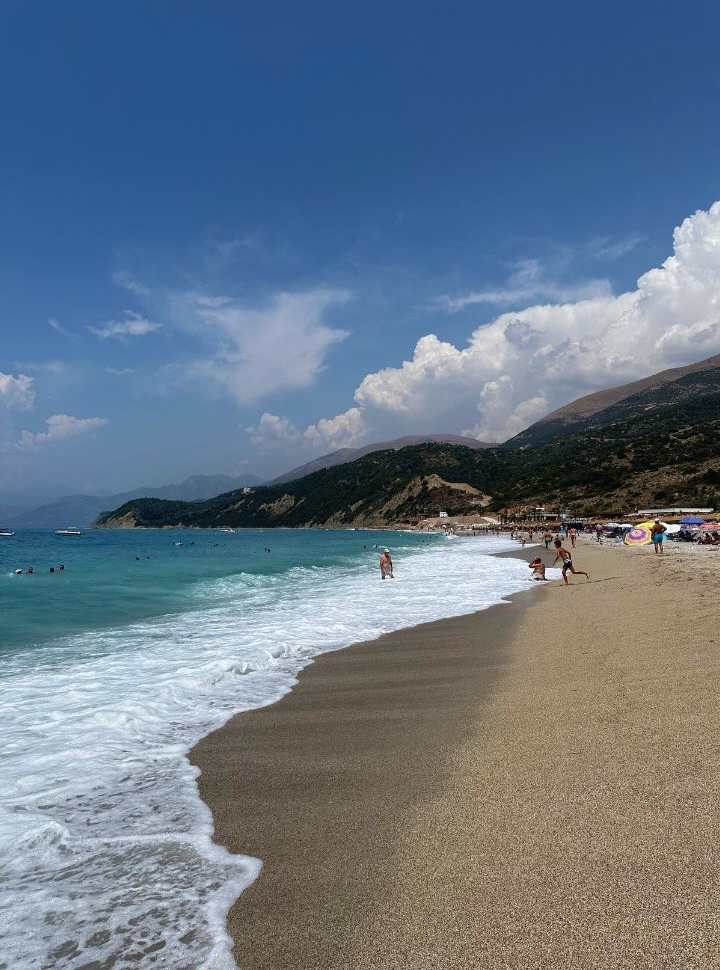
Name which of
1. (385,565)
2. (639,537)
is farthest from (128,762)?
(639,537)

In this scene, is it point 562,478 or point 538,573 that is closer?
point 538,573

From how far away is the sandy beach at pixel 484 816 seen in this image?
291cm

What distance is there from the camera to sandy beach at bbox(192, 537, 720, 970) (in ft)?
9.54

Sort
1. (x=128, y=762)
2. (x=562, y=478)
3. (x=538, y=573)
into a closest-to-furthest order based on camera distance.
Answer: (x=128, y=762), (x=538, y=573), (x=562, y=478)

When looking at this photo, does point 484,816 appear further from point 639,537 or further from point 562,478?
point 562,478

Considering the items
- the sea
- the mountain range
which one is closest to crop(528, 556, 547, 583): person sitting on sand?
the sea

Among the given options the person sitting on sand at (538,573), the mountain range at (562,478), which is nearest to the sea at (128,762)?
the person sitting on sand at (538,573)

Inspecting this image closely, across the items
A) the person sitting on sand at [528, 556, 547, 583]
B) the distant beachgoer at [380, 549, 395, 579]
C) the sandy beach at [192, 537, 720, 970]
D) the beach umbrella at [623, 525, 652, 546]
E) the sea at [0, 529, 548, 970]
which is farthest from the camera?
the beach umbrella at [623, 525, 652, 546]

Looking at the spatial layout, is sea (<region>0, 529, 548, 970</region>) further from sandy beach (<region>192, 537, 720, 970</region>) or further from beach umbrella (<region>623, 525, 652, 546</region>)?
beach umbrella (<region>623, 525, 652, 546</region>)

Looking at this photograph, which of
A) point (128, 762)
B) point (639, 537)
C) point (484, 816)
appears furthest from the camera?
point (639, 537)

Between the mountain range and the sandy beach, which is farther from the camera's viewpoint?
the mountain range

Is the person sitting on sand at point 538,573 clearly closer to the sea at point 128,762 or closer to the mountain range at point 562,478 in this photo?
the sea at point 128,762

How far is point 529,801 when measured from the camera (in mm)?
4258

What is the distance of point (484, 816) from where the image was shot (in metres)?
4.16
